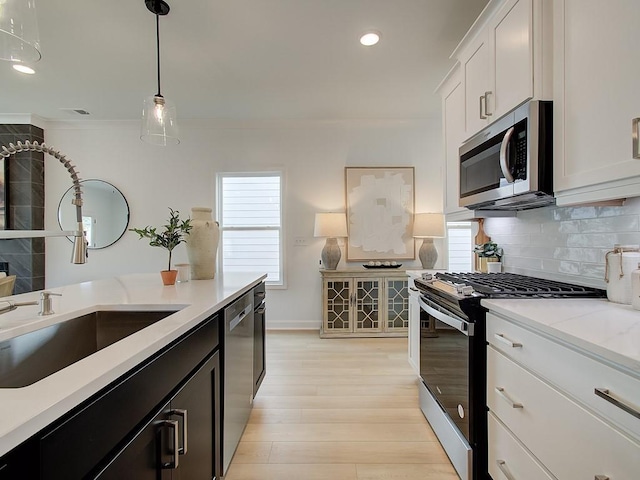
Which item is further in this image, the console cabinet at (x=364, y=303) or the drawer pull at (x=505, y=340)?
the console cabinet at (x=364, y=303)

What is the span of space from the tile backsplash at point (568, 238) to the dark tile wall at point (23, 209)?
522cm

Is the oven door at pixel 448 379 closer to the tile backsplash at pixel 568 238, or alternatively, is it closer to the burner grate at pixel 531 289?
the burner grate at pixel 531 289

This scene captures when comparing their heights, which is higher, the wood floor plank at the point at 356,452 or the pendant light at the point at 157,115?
the pendant light at the point at 157,115

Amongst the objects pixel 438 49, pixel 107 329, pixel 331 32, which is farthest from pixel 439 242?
pixel 107 329

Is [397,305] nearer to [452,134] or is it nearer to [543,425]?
[452,134]

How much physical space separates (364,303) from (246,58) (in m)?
2.75

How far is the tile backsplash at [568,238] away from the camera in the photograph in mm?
1419

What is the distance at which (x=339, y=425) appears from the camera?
2018 millimetres

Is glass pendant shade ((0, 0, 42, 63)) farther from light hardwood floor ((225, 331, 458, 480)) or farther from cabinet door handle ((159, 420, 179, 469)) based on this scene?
light hardwood floor ((225, 331, 458, 480))

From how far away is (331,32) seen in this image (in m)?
2.32

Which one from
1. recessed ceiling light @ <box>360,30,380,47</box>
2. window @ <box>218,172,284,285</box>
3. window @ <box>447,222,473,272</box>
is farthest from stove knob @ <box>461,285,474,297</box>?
window @ <box>218,172,284,285</box>

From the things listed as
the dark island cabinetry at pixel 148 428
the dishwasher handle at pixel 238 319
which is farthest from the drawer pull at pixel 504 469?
the dishwasher handle at pixel 238 319

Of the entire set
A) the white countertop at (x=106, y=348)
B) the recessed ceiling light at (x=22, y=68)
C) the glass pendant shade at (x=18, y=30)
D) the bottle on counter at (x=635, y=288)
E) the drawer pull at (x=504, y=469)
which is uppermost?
the recessed ceiling light at (x=22, y=68)

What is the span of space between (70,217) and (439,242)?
16.0 feet
